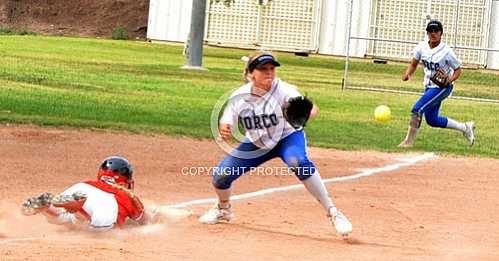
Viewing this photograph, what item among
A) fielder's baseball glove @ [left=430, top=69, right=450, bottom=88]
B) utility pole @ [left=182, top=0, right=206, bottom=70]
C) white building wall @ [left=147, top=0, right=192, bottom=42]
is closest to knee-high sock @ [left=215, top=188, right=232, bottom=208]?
fielder's baseball glove @ [left=430, top=69, right=450, bottom=88]

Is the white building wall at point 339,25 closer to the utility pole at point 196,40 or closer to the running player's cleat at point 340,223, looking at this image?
the utility pole at point 196,40

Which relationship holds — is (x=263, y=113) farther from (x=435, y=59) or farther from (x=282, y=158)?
(x=435, y=59)

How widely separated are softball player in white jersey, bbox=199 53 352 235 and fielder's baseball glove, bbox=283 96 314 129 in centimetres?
6

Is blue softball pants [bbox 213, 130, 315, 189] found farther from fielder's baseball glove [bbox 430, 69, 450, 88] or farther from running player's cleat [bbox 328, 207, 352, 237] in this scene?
fielder's baseball glove [bbox 430, 69, 450, 88]

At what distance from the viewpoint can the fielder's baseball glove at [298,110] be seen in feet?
30.9

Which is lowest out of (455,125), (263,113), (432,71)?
(455,125)

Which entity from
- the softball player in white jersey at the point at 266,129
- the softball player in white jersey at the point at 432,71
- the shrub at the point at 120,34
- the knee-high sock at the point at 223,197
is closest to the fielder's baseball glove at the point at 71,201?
the softball player in white jersey at the point at 266,129

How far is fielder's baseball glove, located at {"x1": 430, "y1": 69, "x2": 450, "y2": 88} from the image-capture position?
55.5 ft

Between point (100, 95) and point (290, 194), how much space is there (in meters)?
9.74

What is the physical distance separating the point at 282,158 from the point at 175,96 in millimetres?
12731

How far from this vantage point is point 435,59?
16.9 meters

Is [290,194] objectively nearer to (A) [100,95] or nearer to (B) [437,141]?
(B) [437,141]

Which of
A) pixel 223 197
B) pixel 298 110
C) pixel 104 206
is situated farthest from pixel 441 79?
pixel 104 206

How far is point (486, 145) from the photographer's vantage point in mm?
18172
